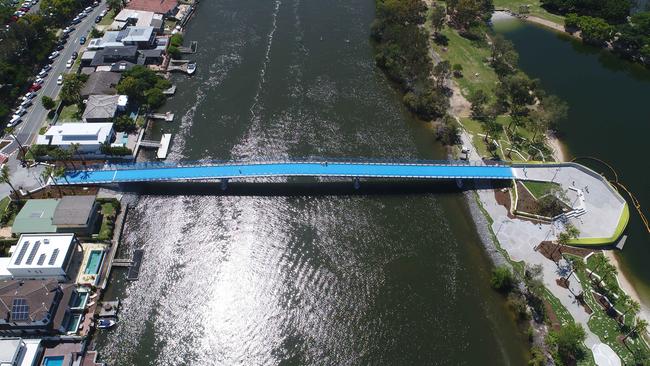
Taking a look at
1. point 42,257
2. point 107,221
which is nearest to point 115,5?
point 107,221

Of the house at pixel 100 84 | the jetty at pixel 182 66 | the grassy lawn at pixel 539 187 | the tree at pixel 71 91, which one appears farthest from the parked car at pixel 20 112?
the grassy lawn at pixel 539 187

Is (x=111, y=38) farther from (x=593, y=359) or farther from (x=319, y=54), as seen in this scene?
(x=593, y=359)

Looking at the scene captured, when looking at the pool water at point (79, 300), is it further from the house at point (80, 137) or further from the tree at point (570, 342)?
the tree at point (570, 342)

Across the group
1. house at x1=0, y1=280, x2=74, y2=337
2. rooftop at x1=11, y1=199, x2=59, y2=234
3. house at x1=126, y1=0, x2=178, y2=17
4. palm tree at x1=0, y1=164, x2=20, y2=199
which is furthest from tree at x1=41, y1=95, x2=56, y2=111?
house at x1=0, y1=280, x2=74, y2=337

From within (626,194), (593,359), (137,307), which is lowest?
(137,307)

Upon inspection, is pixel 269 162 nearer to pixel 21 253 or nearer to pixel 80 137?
pixel 80 137

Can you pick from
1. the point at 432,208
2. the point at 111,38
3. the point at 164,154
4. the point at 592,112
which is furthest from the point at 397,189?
the point at 111,38
